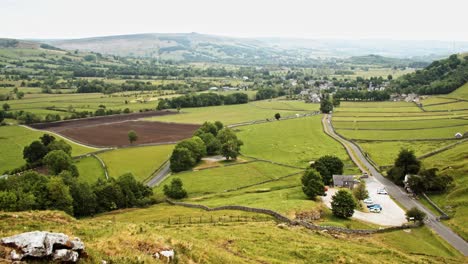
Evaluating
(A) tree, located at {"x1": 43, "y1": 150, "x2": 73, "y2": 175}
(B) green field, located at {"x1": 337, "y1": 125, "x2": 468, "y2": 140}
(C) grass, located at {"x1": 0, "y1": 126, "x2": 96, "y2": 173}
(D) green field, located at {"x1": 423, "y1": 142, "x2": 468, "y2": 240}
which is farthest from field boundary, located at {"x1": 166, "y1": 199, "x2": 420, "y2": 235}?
(B) green field, located at {"x1": 337, "y1": 125, "x2": 468, "y2": 140}

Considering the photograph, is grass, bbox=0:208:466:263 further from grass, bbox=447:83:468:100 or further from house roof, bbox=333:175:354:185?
grass, bbox=447:83:468:100

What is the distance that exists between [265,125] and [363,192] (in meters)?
79.9

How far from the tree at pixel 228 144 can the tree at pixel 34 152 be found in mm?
41144

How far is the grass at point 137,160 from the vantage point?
87812mm

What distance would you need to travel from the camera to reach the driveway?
5762cm

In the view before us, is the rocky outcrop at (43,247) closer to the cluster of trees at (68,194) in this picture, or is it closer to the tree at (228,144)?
the cluster of trees at (68,194)

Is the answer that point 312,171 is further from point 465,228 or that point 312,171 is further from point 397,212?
point 465,228

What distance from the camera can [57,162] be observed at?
80.7 meters

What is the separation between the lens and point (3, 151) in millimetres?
102500

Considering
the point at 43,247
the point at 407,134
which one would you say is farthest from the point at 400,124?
the point at 43,247

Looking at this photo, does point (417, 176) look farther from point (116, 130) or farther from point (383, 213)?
point (116, 130)

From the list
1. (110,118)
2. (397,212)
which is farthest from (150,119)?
(397,212)

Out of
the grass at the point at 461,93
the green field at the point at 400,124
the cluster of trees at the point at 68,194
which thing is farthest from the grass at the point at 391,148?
the grass at the point at 461,93

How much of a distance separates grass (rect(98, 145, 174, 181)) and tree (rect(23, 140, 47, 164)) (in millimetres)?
13264
